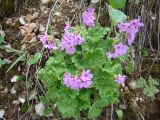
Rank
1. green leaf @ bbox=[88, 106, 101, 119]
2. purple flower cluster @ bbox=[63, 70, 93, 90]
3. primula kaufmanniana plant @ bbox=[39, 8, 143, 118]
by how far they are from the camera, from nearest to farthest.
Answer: purple flower cluster @ bbox=[63, 70, 93, 90], primula kaufmanniana plant @ bbox=[39, 8, 143, 118], green leaf @ bbox=[88, 106, 101, 119]

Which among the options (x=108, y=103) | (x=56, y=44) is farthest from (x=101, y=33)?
(x=108, y=103)

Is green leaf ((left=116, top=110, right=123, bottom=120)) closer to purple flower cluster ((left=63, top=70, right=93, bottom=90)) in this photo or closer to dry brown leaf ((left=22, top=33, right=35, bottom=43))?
purple flower cluster ((left=63, top=70, right=93, bottom=90))

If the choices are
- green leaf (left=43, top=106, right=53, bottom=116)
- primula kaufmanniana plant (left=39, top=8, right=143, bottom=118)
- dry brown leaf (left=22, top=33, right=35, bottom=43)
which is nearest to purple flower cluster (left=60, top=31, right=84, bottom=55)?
primula kaufmanniana plant (left=39, top=8, right=143, bottom=118)

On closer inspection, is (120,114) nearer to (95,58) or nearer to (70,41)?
(95,58)

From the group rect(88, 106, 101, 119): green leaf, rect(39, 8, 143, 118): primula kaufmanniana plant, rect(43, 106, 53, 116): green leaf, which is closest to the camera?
rect(39, 8, 143, 118): primula kaufmanniana plant

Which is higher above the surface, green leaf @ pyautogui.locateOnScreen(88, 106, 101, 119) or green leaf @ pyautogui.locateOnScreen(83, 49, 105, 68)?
green leaf @ pyautogui.locateOnScreen(83, 49, 105, 68)

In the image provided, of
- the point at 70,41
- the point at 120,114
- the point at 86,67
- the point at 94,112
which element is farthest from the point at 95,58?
the point at 120,114

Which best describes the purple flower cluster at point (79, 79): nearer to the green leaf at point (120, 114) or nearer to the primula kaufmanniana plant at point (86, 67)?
the primula kaufmanniana plant at point (86, 67)
